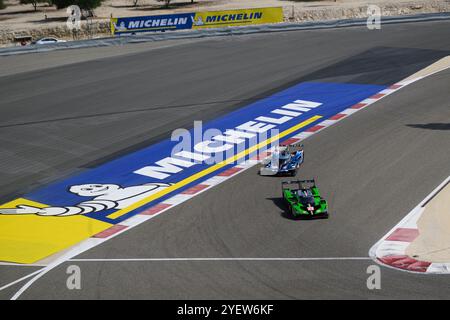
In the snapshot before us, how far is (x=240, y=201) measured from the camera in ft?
59.2

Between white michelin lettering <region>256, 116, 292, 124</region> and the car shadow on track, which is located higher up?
white michelin lettering <region>256, 116, 292, 124</region>

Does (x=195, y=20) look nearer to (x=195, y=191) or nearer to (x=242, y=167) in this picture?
(x=242, y=167)

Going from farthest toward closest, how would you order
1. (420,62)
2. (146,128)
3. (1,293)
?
1. (420,62)
2. (146,128)
3. (1,293)

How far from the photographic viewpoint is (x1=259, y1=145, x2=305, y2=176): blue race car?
19688mm

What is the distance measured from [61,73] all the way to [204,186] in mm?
19450

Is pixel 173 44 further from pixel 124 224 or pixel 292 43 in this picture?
pixel 124 224

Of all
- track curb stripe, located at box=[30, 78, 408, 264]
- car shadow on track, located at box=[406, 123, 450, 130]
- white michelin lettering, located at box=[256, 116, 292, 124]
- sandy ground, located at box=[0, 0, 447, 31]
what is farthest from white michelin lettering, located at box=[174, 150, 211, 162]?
sandy ground, located at box=[0, 0, 447, 31]

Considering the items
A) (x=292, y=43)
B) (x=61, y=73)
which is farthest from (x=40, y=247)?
(x=292, y=43)

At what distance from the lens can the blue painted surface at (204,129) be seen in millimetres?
19672

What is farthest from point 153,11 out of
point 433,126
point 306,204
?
point 306,204

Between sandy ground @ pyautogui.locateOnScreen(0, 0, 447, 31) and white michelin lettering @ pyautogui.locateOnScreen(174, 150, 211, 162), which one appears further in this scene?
sandy ground @ pyautogui.locateOnScreen(0, 0, 447, 31)

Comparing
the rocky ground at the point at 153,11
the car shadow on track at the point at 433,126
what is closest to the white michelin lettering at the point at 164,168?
the car shadow on track at the point at 433,126

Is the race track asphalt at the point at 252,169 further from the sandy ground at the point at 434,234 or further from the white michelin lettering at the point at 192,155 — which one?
the white michelin lettering at the point at 192,155

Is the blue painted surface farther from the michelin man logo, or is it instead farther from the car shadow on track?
the car shadow on track
